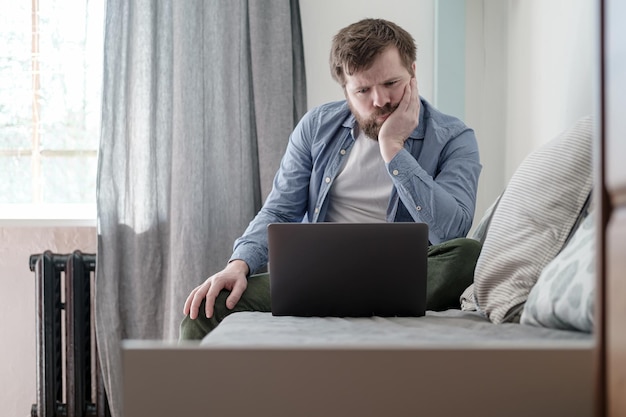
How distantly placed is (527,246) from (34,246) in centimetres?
229

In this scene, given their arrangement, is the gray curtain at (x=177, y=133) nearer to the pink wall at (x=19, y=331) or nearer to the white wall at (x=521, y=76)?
the pink wall at (x=19, y=331)

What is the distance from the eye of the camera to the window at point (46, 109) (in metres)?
3.38

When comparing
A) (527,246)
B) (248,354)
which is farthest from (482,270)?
(248,354)

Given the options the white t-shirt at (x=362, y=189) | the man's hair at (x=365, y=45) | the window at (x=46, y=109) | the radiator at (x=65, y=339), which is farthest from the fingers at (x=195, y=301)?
the window at (x=46, y=109)

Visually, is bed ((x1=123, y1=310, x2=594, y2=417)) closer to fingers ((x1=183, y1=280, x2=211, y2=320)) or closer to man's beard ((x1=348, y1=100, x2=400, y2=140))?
fingers ((x1=183, y1=280, x2=211, y2=320))

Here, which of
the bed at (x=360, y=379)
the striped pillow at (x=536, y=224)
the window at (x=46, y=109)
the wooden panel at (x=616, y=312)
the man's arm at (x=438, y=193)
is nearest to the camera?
the wooden panel at (x=616, y=312)

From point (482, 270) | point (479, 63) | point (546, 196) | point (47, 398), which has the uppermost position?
point (479, 63)

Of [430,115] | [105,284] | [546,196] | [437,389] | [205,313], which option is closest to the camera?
[437,389]

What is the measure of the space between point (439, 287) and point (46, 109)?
209cm

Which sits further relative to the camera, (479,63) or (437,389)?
(479,63)

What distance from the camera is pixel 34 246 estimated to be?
3324 millimetres

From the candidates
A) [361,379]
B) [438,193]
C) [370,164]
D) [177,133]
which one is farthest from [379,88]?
[361,379]

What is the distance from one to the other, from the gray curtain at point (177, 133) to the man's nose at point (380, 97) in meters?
0.83

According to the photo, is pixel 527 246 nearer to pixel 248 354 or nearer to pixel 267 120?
pixel 248 354
